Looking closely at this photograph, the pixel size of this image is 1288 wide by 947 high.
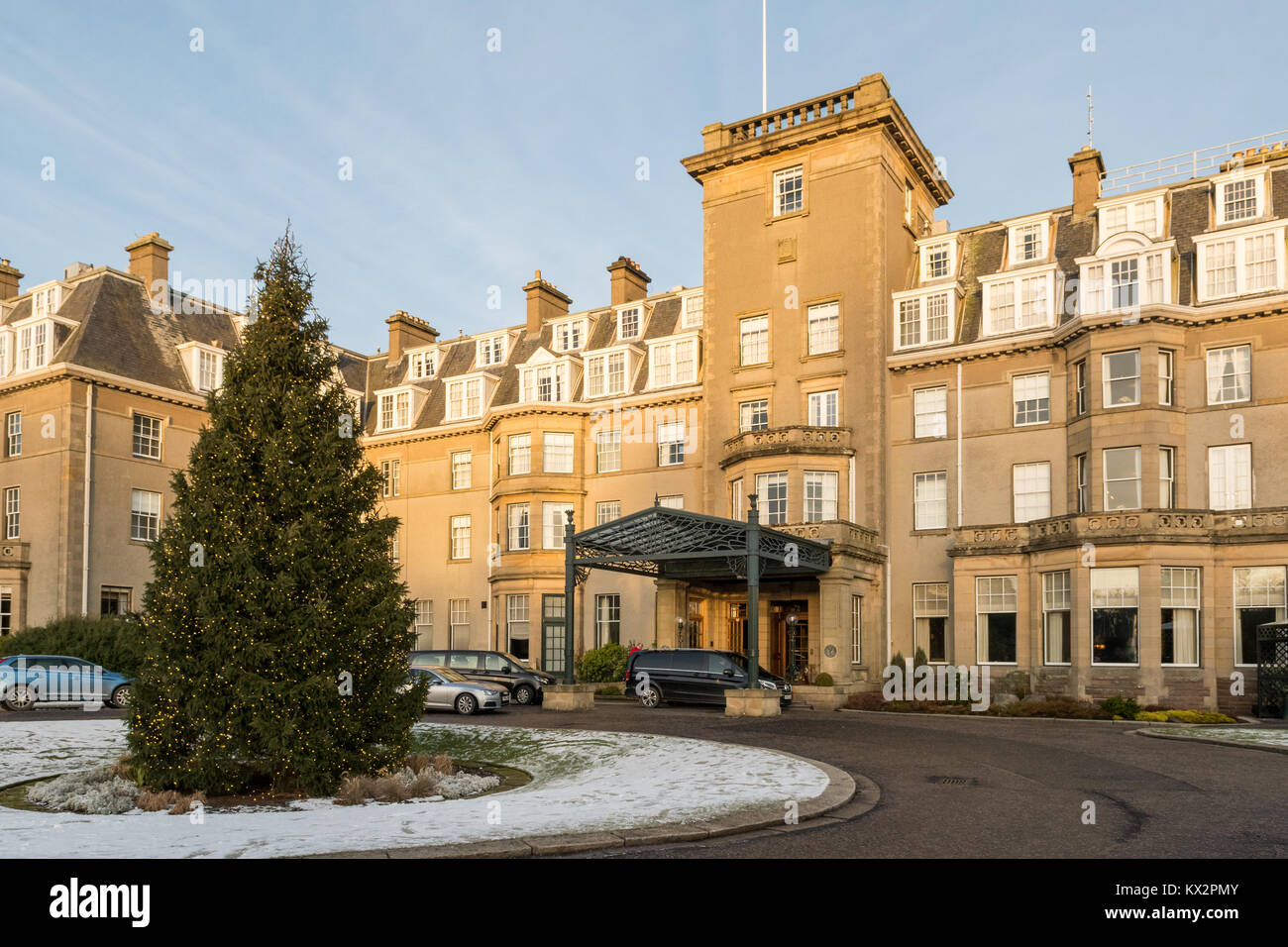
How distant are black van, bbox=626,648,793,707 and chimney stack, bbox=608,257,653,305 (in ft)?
67.2

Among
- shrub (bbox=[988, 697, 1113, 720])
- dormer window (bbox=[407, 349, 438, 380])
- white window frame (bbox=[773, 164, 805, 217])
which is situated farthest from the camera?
dormer window (bbox=[407, 349, 438, 380])

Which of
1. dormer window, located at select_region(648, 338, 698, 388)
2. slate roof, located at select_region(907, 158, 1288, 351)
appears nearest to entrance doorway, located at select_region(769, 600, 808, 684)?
dormer window, located at select_region(648, 338, 698, 388)

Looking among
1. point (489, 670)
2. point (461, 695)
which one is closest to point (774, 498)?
point (489, 670)

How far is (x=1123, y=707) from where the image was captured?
2639 centimetres

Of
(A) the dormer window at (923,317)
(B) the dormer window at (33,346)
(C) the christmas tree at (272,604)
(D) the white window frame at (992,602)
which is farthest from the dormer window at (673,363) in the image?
(C) the christmas tree at (272,604)

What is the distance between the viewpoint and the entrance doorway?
35.9 meters

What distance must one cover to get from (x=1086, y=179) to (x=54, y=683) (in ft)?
117

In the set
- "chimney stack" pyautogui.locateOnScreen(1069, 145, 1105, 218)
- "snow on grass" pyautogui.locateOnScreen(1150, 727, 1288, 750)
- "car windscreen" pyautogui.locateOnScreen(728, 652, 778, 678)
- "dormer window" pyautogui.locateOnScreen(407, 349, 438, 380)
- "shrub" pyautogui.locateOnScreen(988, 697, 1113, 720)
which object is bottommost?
"shrub" pyautogui.locateOnScreen(988, 697, 1113, 720)

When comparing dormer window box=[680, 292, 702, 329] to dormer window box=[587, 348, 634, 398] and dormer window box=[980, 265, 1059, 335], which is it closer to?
dormer window box=[587, 348, 634, 398]

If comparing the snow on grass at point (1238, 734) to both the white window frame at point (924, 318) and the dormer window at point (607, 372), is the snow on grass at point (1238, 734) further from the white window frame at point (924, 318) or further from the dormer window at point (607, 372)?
the dormer window at point (607, 372)

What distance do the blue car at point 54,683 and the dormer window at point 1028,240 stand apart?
31.1m

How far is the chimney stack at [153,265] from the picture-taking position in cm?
4509

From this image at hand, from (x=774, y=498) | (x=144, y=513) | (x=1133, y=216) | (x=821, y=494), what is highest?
(x=1133, y=216)

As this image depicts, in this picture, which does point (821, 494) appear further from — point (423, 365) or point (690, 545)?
point (423, 365)
